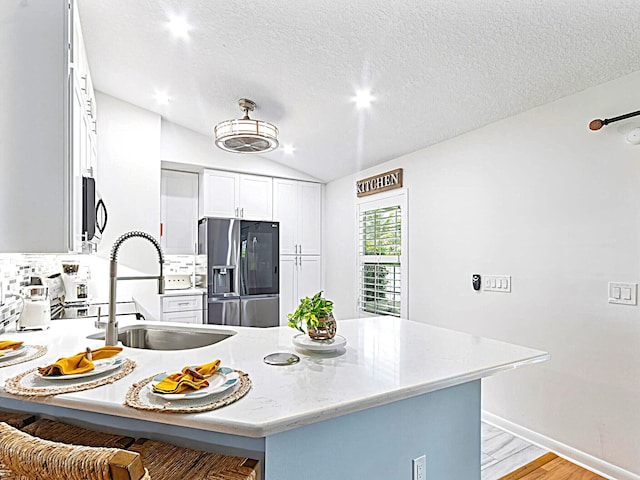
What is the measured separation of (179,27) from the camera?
2.66 metres

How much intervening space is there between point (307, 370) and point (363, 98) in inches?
94.0

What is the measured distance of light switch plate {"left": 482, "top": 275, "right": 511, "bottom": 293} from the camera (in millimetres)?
2834

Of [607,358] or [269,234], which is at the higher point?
[269,234]

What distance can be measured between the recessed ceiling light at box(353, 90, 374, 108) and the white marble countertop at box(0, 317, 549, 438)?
6.09 feet

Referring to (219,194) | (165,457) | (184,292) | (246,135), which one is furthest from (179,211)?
(165,457)

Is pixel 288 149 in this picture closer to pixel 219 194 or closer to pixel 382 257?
pixel 219 194

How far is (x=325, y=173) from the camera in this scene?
196 inches

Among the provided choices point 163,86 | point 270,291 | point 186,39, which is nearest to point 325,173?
point 270,291

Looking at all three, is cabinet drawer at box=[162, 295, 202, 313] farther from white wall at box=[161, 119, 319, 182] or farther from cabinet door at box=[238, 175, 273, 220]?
white wall at box=[161, 119, 319, 182]

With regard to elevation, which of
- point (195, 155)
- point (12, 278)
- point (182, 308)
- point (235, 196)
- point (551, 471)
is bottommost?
point (551, 471)

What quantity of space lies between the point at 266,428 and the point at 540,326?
91.6 inches

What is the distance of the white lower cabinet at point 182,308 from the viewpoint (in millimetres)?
4203

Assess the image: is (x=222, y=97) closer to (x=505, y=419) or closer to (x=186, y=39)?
(x=186, y=39)

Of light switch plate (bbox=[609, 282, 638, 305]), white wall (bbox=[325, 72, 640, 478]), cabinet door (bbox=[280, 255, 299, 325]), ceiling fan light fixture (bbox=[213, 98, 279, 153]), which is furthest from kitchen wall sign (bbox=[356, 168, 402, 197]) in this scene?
light switch plate (bbox=[609, 282, 638, 305])
